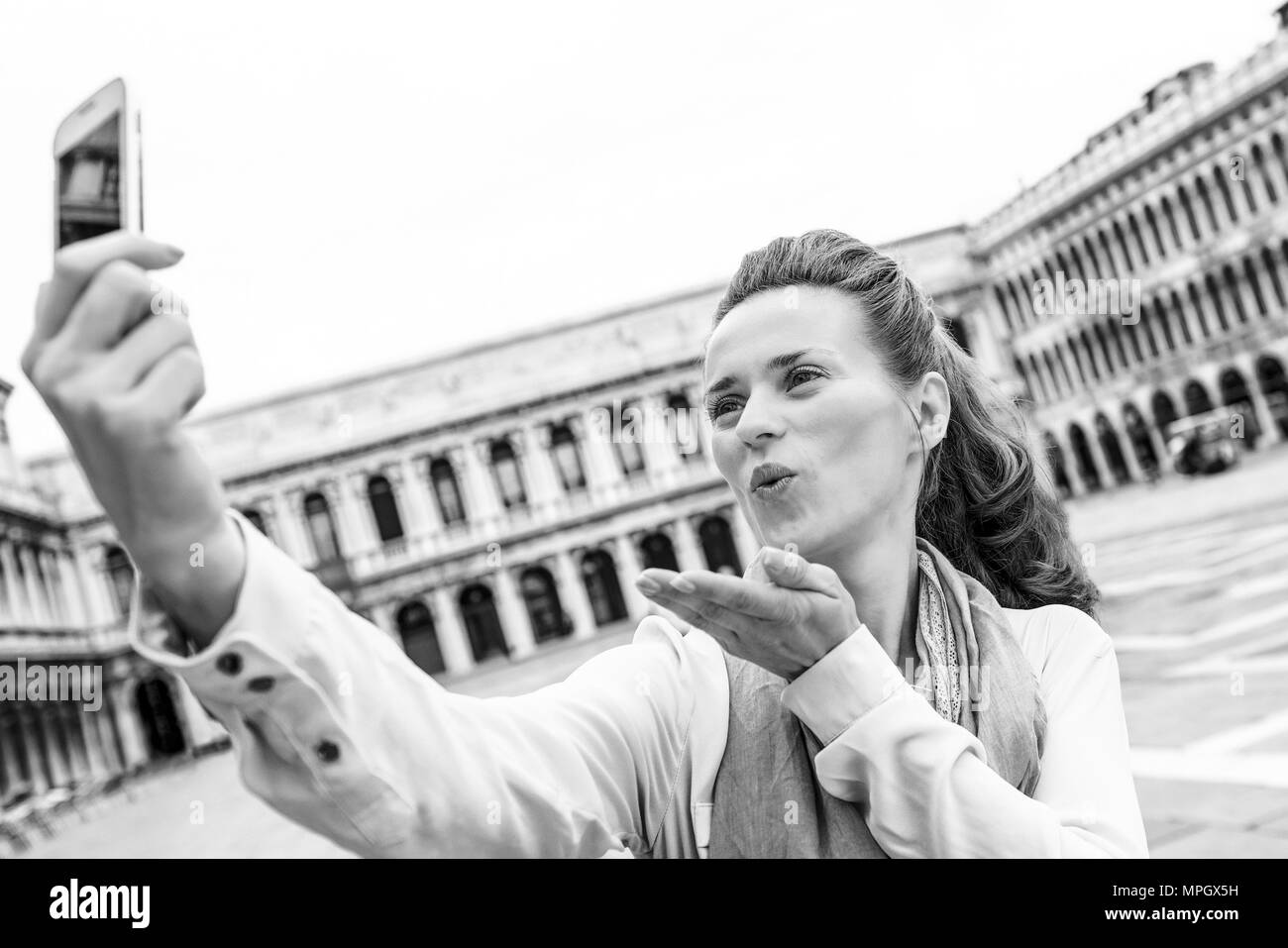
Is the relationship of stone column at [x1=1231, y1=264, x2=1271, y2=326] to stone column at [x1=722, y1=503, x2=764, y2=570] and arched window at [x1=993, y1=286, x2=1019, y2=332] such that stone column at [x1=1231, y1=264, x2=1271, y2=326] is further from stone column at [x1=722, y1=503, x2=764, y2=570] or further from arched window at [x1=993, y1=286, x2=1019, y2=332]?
stone column at [x1=722, y1=503, x2=764, y2=570]

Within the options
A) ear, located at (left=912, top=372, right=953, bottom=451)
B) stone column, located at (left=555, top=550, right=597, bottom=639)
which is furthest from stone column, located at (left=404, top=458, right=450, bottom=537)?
ear, located at (left=912, top=372, right=953, bottom=451)

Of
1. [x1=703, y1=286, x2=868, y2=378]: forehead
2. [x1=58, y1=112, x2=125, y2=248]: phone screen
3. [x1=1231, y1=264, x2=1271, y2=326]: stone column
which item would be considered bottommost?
[x1=703, y1=286, x2=868, y2=378]: forehead

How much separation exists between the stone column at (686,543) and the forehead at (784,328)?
30.7 meters

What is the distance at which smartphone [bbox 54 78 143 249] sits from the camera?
2.69ft

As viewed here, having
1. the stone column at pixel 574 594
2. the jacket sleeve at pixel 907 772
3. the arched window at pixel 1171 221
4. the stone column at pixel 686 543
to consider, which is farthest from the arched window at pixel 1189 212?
the jacket sleeve at pixel 907 772

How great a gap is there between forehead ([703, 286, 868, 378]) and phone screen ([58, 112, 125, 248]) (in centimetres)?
70

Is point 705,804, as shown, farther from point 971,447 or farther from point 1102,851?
point 971,447

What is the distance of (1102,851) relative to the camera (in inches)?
48.7

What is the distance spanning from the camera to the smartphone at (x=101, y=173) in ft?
2.69

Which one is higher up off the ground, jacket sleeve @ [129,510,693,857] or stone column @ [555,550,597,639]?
jacket sleeve @ [129,510,693,857]

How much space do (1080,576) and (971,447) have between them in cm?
26

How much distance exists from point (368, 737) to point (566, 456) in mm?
32721
